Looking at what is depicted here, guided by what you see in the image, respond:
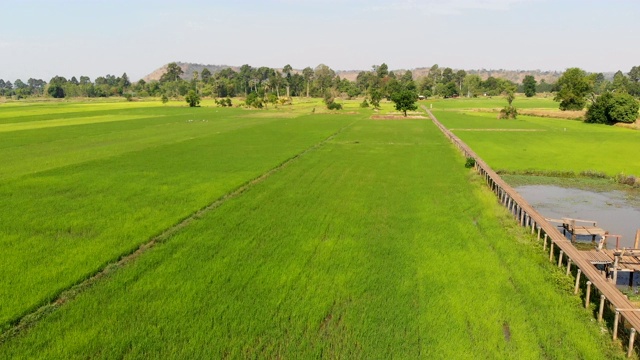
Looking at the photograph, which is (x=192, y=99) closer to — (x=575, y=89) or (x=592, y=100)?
(x=575, y=89)

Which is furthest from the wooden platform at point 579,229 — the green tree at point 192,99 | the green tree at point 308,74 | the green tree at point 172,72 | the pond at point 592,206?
the green tree at point 172,72

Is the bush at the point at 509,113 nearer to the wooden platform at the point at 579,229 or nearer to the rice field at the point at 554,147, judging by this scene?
the rice field at the point at 554,147

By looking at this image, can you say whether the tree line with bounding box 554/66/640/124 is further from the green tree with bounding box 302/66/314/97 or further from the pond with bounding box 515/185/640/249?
the green tree with bounding box 302/66/314/97

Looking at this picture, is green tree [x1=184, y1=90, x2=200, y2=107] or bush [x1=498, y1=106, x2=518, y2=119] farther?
green tree [x1=184, y1=90, x2=200, y2=107]

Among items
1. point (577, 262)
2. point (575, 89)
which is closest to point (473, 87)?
point (575, 89)

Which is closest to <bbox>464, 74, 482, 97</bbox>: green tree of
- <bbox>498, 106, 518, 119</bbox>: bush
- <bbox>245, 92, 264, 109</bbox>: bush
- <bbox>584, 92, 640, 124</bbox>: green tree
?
<bbox>245, 92, 264, 109</bbox>: bush
